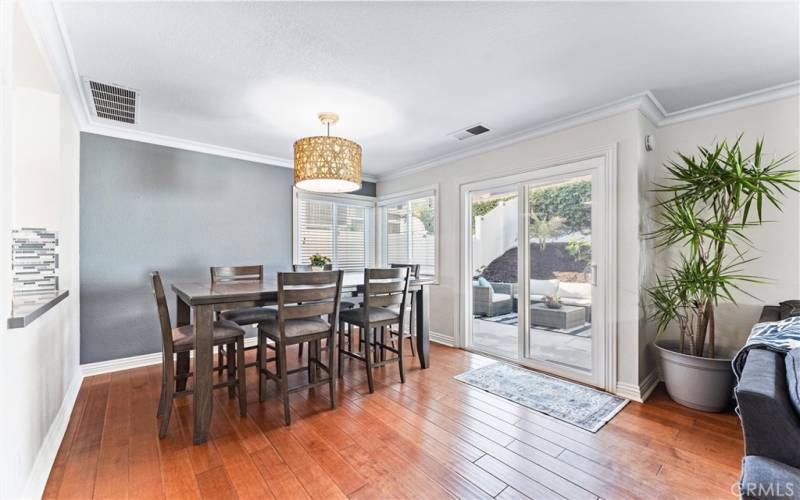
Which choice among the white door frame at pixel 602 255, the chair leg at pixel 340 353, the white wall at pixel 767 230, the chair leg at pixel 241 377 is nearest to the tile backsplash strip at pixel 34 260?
the chair leg at pixel 241 377

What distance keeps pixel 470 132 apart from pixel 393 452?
113 inches

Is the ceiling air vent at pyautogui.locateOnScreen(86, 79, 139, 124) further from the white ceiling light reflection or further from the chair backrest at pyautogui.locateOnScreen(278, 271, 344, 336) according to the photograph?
the chair backrest at pyautogui.locateOnScreen(278, 271, 344, 336)

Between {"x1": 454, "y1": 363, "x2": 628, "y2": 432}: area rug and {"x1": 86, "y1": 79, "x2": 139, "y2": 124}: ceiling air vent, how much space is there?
138 inches

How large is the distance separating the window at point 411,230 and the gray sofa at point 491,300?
622 mm

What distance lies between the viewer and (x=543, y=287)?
11.2 ft

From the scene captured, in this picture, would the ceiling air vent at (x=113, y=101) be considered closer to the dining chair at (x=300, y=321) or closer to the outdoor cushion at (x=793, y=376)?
the dining chair at (x=300, y=321)

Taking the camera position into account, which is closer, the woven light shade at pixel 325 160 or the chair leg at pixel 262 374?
the chair leg at pixel 262 374

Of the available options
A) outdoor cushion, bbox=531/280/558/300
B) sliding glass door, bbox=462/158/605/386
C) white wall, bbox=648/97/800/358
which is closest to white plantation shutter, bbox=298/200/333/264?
sliding glass door, bbox=462/158/605/386

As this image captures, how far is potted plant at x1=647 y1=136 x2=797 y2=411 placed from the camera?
2404 millimetres

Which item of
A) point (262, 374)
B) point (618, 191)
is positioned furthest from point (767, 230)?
point (262, 374)

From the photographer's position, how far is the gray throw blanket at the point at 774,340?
5.18 feet

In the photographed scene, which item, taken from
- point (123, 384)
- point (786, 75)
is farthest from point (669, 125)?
point (123, 384)

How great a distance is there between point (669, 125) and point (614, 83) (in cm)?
101

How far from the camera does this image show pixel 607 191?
288cm
